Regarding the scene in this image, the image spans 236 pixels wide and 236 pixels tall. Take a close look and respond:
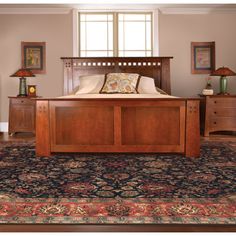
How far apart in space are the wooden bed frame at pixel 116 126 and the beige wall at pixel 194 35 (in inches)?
103

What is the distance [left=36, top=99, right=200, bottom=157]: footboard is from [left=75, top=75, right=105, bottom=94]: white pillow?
4.62 ft

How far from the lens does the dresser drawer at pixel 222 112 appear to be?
17.6ft

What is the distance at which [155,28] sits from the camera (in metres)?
5.84

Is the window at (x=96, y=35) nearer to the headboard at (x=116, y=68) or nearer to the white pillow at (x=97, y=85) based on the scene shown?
the headboard at (x=116, y=68)

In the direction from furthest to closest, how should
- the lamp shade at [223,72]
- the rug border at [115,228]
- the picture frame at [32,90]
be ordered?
the picture frame at [32,90]
the lamp shade at [223,72]
the rug border at [115,228]

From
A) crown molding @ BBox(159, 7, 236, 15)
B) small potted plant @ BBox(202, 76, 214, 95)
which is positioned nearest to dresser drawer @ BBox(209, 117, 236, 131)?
small potted plant @ BBox(202, 76, 214, 95)

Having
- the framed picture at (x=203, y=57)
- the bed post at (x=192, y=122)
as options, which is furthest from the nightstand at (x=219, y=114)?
the bed post at (x=192, y=122)

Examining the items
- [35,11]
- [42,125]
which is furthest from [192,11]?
[42,125]

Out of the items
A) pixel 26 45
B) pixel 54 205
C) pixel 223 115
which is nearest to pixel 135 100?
pixel 54 205

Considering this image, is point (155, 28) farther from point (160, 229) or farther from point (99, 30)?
point (160, 229)

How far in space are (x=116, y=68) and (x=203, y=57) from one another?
168cm

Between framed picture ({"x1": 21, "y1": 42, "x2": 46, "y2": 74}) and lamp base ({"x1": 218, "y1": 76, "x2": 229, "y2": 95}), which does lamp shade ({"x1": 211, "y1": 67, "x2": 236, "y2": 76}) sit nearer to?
lamp base ({"x1": 218, "y1": 76, "x2": 229, "y2": 95})

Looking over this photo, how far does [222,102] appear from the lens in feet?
17.6

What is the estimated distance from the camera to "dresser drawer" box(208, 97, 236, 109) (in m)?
5.36
